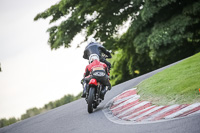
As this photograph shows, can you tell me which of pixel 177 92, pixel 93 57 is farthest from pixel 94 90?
pixel 177 92

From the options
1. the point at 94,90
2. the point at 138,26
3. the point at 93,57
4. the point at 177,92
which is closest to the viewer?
the point at 177,92

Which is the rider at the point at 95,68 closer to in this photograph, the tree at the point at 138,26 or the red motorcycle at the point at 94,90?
the red motorcycle at the point at 94,90

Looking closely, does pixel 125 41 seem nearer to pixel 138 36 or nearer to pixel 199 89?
pixel 138 36

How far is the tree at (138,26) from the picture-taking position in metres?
13.5

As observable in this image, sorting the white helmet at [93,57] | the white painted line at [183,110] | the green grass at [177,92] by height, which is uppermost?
the white helmet at [93,57]

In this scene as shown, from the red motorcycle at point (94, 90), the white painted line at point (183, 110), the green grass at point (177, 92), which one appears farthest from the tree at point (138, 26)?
the white painted line at point (183, 110)

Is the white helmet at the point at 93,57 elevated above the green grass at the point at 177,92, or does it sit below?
above

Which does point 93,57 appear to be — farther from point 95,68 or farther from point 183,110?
point 183,110

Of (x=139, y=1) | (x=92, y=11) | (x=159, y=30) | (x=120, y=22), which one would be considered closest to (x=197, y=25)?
(x=159, y=30)

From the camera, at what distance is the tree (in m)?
13.5

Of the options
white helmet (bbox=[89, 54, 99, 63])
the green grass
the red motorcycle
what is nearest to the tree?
the green grass

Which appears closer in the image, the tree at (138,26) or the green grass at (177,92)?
the green grass at (177,92)

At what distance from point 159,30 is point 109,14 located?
16.6 ft

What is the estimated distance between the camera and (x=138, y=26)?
50.0 ft
